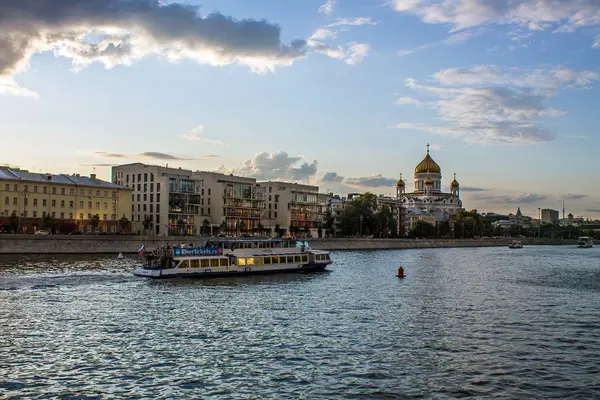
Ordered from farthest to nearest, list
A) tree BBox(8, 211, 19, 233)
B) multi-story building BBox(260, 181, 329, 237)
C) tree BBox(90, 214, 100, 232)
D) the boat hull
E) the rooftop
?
multi-story building BBox(260, 181, 329, 237), tree BBox(90, 214, 100, 232), the rooftop, tree BBox(8, 211, 19, 233), the boat hull

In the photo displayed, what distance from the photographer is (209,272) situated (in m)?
71.2

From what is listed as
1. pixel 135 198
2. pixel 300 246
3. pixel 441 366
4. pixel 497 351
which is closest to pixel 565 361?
pixel 497 351

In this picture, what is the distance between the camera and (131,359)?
29641 millimetres

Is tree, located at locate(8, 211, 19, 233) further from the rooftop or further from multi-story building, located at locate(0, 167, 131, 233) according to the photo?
the rooftop

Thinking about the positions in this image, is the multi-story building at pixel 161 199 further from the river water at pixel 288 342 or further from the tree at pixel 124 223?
the river water at pixel 288 342

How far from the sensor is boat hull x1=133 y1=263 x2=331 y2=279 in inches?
2610

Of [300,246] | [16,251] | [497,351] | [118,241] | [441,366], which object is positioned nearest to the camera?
[441,366]

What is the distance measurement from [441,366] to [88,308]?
87.3 feet

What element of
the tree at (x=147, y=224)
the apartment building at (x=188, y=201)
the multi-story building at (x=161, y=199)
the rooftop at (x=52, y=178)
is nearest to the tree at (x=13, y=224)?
the rooftop at (x=52, y=178)

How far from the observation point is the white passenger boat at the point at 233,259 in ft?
225

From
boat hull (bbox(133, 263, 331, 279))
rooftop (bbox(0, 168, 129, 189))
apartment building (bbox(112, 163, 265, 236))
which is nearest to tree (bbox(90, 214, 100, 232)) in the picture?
rooftop (bbox(0, 168, 129, 189))

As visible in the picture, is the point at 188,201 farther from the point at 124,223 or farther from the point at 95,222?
the point at 95,222

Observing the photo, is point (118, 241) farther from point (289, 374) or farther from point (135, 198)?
point (289, 374)

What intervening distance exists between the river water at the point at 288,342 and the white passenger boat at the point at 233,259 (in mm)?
6434
